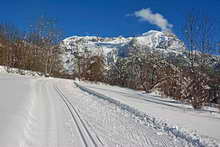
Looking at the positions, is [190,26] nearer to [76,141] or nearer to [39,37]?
[76,141]

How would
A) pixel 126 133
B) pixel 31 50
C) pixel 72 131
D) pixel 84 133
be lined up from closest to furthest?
pixel 84 133 < pixel 72 131 < pixel 126 133 < pixel 31 50

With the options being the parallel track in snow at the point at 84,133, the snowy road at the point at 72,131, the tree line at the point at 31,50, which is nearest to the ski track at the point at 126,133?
the snowy road at the point at 72,131

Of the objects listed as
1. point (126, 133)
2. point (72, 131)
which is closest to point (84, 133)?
point (72, 131)

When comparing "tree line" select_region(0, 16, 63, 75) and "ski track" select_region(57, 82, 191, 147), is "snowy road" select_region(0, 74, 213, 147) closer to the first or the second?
"ski track" select_region(57, 82, 191, 147)

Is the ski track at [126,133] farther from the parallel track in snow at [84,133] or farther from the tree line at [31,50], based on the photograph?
the tree line at [31,50]

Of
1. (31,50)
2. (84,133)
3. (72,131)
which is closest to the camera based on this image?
(84,133)

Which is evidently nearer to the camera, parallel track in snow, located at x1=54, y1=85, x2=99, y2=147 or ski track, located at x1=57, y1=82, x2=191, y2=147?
parallel track in snow, located at x1=54, y1=85, x2=99, y2=147

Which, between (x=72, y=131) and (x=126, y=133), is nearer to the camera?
(x=72, y=131)

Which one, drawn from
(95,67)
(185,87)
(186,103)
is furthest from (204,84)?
(95,67)

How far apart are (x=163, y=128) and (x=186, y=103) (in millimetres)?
10142

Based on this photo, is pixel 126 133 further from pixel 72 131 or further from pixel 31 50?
pixel 31 50

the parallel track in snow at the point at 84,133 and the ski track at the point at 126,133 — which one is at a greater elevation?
the parallel track in snow at the point at 84,133

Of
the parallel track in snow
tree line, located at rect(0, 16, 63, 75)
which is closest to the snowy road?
the parallel track in snow

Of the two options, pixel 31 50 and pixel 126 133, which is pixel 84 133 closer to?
pixel 126 133
